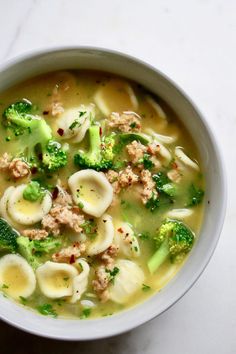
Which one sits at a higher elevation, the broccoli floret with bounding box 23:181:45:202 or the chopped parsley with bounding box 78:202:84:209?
the chopped parsley with bounding box 78:202:84:209

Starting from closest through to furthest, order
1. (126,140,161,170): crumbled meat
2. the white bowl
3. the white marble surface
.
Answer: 1. the white bowl
2. (126,140,161,170): crumbled meat
3. the white marble surface

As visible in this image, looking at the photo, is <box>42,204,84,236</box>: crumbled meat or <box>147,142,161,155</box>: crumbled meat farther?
<box>147,142,161,155</box>: crumbled meat

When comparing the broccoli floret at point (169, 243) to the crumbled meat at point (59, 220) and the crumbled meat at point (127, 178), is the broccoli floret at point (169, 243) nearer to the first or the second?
the crumbled meat at point (127, 178)

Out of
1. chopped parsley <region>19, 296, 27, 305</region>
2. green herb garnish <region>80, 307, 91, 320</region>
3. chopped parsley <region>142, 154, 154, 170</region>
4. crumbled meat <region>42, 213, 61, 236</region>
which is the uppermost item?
chopped parsley <region>142, 154, 154, 170</region>

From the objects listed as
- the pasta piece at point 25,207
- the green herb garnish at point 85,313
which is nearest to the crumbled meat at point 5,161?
the pasta piece at point 25,207

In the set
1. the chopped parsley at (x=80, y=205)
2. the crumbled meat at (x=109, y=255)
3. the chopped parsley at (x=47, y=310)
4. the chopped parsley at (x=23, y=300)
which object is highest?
the chopped parsley at (x=80, y=205)

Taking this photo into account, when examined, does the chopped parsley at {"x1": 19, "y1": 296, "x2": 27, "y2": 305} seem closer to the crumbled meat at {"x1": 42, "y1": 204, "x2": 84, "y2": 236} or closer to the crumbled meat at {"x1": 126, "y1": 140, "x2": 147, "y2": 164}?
the crumbled meat at {"x1": 42, "y1": 204, "x2": 84, "y2": 236}

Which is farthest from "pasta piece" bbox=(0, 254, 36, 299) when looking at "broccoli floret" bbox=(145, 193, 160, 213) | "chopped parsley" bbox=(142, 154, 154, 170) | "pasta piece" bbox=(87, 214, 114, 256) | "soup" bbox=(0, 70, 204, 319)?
"chopped parsley" bbox=(142, 154, 154, 170)

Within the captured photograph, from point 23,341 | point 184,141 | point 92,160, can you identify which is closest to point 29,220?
point 92,160
